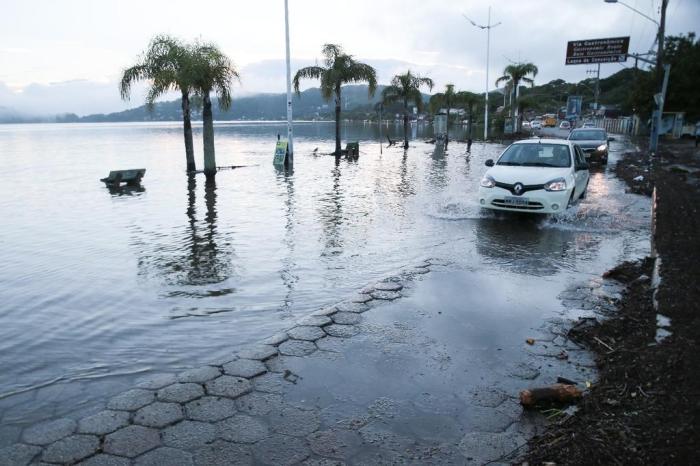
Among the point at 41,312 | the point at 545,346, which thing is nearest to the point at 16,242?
the point at 41,312

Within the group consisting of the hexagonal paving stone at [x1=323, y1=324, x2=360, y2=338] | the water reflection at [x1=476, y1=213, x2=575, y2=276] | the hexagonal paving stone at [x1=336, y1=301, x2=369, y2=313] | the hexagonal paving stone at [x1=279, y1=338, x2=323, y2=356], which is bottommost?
the hexagonal paving stone at [x1=279, y1=338, x2=323, y2=356]

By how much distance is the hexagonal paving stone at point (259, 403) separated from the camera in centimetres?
384

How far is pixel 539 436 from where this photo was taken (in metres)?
3.51

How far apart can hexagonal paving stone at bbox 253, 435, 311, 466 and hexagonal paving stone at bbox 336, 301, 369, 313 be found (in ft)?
8.24

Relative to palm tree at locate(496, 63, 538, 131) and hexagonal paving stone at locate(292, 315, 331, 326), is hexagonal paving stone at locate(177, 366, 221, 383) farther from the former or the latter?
palm tree at locate(496, 63, 538, 131)

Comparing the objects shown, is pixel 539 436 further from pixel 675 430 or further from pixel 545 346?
pixel 545 346

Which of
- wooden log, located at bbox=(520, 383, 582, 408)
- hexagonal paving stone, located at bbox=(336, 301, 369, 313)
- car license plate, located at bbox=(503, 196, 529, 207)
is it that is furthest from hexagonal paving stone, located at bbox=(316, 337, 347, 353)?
car license plate, located at bbox=(503, 196, 529, 207)

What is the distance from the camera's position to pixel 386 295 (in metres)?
6.44

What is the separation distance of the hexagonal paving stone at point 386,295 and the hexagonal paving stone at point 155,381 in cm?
276

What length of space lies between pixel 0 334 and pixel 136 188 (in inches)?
513

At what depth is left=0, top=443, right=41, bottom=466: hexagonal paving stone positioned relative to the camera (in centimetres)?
325

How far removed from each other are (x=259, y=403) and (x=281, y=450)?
65cm

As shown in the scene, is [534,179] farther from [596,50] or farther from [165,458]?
[596,50]

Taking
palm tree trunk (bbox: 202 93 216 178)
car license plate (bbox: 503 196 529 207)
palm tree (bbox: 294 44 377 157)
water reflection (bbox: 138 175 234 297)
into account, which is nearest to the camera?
water reflection (bbox: 138 175 234 297)
